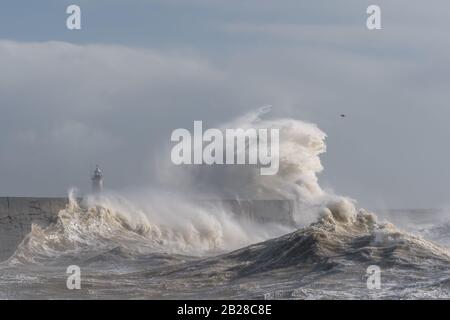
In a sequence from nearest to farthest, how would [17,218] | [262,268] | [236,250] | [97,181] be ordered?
[262,268]
[236,250]
[17,218]
[97,181]

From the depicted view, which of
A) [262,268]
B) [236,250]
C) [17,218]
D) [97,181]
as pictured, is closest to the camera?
[262,268]

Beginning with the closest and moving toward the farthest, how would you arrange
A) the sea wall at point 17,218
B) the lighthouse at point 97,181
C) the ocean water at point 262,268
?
the ocean water at point 262,268 → the sea wall at point 17,218 → the lighthouse at point 97,181

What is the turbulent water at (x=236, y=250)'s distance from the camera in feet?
40.3

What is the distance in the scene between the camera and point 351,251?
14.3 metres

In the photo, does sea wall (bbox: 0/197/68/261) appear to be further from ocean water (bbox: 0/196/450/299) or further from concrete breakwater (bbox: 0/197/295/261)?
ocean water (bbox: 0/196/450/299)

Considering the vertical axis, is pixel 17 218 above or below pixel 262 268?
above

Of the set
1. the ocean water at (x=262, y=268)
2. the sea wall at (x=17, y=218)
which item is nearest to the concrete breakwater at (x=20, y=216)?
the sea wall at (x=17, y=218)

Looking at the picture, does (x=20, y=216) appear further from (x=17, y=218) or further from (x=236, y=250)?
(x=236, y=250)

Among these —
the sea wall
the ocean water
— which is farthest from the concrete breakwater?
the ocean water

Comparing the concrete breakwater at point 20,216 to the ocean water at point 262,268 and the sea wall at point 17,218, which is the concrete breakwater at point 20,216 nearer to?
the sea wall at point 17,218

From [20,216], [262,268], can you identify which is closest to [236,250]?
[262,268]

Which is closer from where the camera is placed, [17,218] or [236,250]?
[236,250]

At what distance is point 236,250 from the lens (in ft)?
54.9
